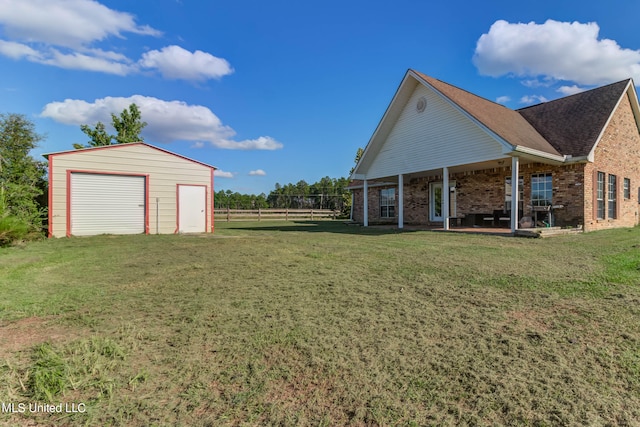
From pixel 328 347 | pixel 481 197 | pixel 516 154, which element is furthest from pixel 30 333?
pixel 481 197

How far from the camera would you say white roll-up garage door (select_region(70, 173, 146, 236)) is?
11.8m

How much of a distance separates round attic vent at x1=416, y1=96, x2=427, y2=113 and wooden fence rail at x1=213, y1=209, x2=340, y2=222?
1668 cm

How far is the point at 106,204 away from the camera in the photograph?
40.6ft

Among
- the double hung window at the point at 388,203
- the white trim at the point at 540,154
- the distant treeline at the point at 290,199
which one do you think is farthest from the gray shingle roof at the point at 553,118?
the distant treeline at the point at 290,199

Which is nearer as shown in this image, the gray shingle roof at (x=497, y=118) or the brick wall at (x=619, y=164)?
the gray shingle roof at (x=497, y=118)

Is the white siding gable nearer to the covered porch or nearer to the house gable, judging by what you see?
the house gable

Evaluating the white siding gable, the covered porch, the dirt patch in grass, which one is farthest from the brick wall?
the dirt patch in grass

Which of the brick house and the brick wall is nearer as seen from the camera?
the brick house

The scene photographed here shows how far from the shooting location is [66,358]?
2.29 meters

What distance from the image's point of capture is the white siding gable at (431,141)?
36.7ft

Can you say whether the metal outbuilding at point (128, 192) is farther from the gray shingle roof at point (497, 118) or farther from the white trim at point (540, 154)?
the white trim at point (540, 154)

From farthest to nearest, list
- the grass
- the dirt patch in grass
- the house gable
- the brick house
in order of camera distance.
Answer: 1. the house gable
2. the brick house
3. the dirt patch in grass
4. the grass

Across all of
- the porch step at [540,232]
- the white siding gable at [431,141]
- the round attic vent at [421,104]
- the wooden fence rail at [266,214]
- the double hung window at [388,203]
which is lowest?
the porch step at [540,232]

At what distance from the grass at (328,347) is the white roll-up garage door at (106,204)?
8074 millimetres
